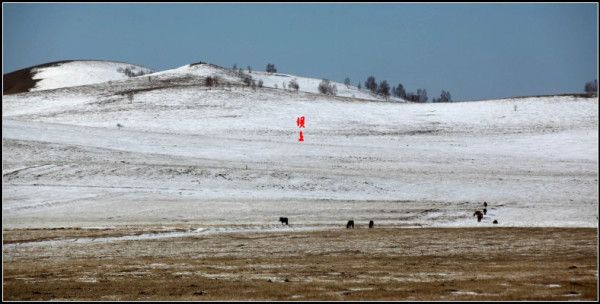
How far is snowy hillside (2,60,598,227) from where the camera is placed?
51.5 meters

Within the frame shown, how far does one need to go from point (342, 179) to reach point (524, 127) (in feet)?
127

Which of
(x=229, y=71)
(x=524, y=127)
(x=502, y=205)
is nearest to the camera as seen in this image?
(x=502, y=205)

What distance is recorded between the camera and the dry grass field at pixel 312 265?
2138 cm

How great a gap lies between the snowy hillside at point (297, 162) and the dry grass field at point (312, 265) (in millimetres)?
8835

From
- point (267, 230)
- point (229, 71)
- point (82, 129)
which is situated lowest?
point (267, 230)

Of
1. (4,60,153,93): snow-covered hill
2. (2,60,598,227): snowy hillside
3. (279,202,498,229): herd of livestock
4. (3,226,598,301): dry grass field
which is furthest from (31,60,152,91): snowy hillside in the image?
(3,226,598,301): dry grass field

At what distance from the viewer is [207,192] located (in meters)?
58.0

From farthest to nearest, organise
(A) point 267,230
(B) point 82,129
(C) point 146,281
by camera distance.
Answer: (B) point 82,129, (A) point 267,230, (C) point 146,281

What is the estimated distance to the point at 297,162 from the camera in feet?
232

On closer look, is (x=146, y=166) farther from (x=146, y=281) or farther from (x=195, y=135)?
(x=146, y=281)

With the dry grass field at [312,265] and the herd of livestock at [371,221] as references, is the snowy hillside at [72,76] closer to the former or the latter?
the herd of livestock at [371,221]

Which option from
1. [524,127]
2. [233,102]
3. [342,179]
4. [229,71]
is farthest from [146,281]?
[229,71]

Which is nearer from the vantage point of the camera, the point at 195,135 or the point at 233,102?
the point at 195,135

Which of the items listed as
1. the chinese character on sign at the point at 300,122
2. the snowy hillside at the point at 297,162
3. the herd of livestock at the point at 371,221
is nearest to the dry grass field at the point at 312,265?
the herd of livestock at the point at 371,221
